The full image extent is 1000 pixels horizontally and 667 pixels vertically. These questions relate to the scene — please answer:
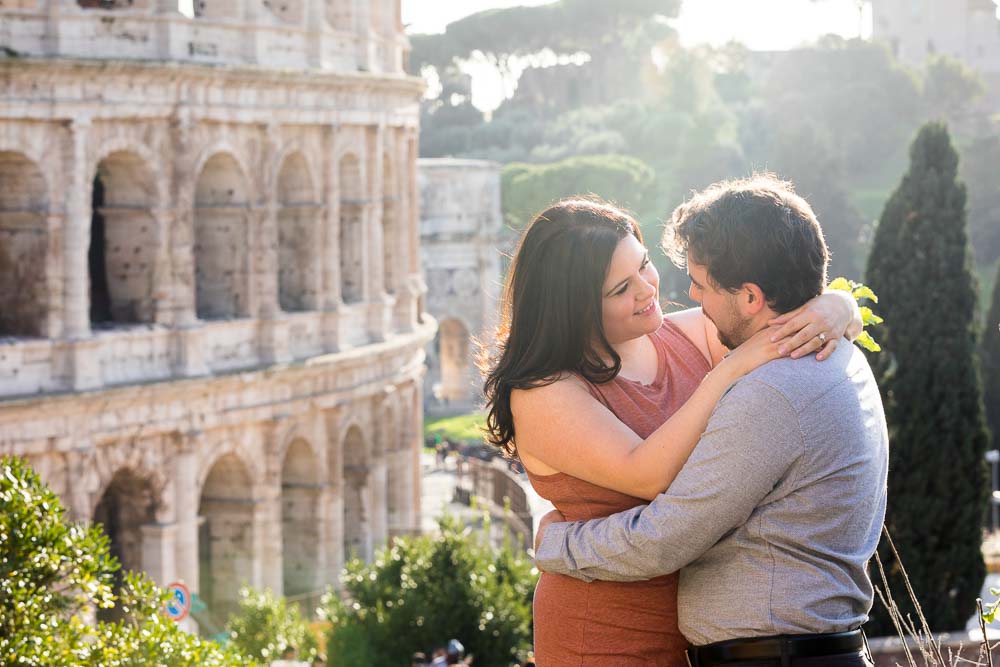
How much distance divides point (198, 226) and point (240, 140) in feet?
3.90

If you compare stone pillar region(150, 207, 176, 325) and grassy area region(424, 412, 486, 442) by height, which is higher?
stone pillar region(150, 207, 176, 325)

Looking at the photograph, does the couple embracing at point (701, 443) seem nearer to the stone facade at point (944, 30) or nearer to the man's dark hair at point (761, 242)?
the man's dark hair at point (761, 242)

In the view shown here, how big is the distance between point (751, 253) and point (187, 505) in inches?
716

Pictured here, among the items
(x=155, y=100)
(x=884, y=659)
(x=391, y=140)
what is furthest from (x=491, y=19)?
(x=884, y=659)

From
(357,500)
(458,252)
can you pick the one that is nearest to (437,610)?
(357,500)

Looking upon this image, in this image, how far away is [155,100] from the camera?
844 inches

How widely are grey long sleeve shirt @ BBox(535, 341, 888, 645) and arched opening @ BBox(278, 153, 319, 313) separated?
20608mm

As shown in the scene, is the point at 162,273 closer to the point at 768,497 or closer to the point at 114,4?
the point at 114,4

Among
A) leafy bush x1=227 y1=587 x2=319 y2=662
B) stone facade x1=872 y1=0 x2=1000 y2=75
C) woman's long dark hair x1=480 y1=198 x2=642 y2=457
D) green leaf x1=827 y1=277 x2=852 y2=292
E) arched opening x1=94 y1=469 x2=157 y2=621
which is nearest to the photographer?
woman's long dark hair x1=480 y1=198 x2=642 y2=457

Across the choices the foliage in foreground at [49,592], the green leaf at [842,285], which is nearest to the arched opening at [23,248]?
the foliage in foreground at [49,592]

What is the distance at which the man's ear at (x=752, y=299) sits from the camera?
4.63m

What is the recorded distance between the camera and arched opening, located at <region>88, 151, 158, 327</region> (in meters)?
21.8

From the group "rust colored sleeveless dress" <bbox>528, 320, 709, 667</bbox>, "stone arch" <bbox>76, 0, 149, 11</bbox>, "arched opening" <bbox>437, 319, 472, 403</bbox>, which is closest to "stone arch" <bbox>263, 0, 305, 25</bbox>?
"stone arch" <bbox>76, 0, 149, 11</bbox>

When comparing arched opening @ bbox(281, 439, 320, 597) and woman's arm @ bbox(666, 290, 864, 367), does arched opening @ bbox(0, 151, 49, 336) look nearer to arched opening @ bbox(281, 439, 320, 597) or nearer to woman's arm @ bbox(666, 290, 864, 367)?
arched opening @ bbox(281, 439, 320, 597)
